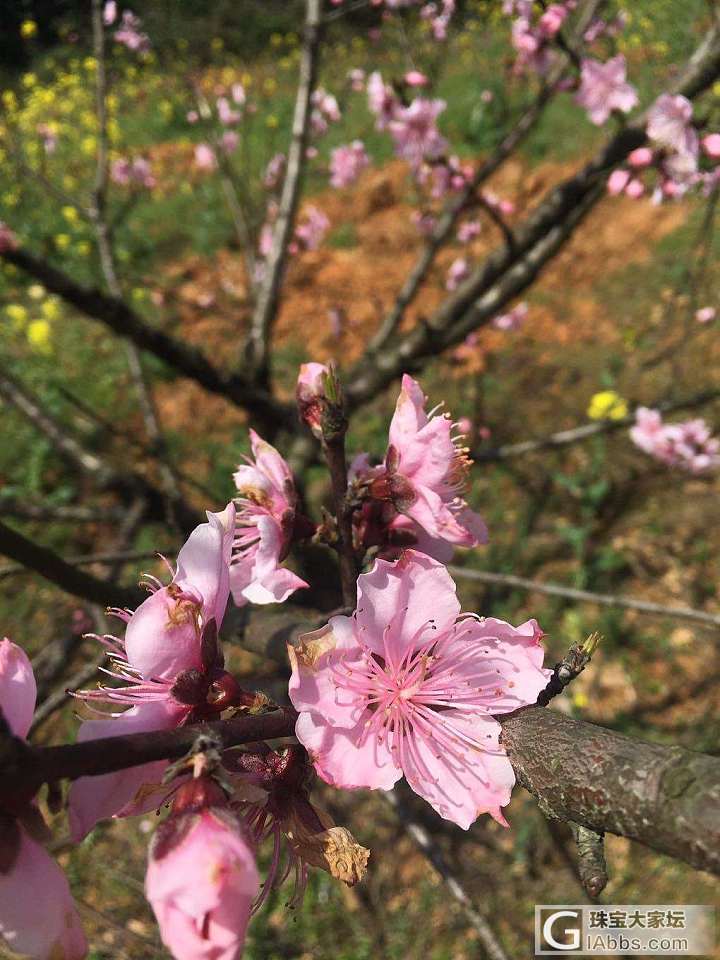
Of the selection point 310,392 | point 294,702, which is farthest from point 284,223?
point 294,702

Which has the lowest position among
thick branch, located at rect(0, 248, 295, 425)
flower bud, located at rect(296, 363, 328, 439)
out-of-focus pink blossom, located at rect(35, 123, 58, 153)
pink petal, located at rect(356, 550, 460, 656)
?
pink petal, located at rect(356, 550, 460, 656)

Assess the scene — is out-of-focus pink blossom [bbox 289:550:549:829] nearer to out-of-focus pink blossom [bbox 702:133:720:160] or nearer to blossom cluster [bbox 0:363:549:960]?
blossom cluster [bbox 0:363:549:960]

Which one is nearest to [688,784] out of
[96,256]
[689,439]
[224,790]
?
[224,790]

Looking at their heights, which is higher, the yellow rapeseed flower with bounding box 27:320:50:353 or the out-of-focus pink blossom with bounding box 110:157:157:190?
the out-of-focus pink blossom with bounding box 110:157:157:190

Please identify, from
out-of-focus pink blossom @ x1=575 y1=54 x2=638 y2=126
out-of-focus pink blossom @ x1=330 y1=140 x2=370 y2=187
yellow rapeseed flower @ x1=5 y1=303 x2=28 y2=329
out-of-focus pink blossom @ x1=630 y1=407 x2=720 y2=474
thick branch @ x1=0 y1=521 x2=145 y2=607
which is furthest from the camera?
yellow rapeseed flower @ x1=5 y1=303 x2=28 y2=329

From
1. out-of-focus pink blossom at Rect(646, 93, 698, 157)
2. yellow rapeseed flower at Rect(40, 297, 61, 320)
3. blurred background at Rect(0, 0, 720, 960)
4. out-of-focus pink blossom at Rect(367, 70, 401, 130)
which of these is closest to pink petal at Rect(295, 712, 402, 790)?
blurred background at Rect(0, 0, 720, 960)

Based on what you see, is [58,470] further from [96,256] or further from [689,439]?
[689,439]

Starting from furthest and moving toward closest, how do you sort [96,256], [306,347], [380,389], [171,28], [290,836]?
[96,256] → [306,347] → [171,28] → [380,389] → [290,836]

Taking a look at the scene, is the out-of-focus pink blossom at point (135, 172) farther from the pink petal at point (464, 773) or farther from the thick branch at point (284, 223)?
the pink petal at point (464, 773)
